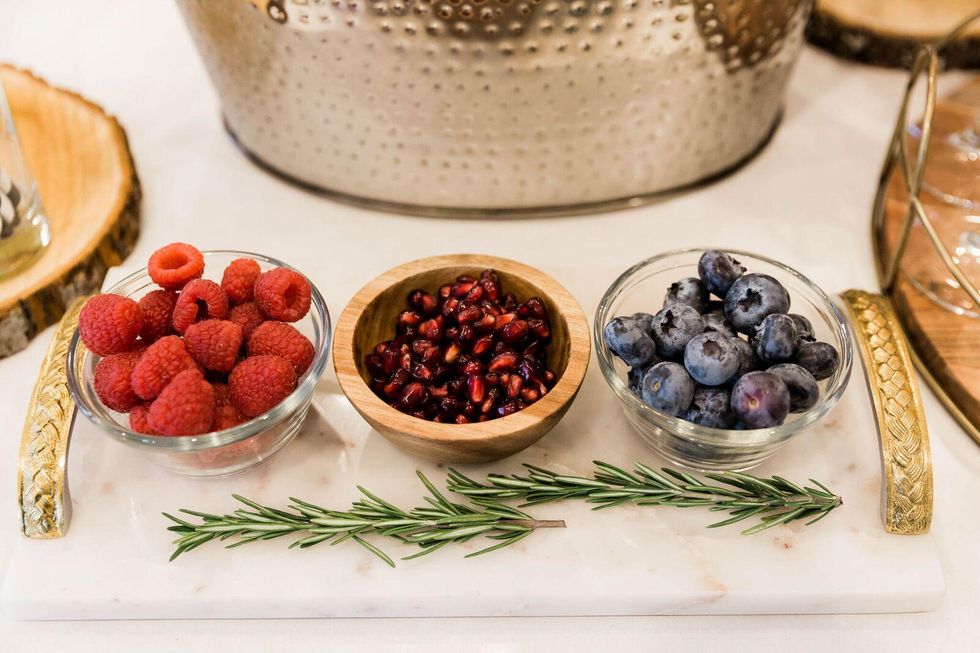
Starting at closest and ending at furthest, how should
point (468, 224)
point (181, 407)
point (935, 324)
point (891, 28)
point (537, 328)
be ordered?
point (181, 407)
point (537, 328)
point (935, 324)
point (468, 224)
point (891, 28)

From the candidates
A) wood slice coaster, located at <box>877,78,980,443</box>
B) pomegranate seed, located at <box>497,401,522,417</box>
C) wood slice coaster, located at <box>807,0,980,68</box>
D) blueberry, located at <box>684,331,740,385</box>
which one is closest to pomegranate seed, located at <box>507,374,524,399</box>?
pomegranate seed, located at <box>497,401,522,417</box>

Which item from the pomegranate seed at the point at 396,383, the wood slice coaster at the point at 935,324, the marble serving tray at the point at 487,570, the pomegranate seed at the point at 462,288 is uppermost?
the pomegranate seed at the point at 462,288

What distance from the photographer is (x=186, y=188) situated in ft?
3.10

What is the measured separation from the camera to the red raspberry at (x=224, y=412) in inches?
22.4

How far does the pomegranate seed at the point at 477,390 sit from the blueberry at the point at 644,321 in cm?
12

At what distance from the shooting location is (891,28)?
3.51ft

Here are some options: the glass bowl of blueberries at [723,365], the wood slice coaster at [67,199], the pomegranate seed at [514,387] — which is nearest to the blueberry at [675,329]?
the glass bowl of blueberries at [723,365]

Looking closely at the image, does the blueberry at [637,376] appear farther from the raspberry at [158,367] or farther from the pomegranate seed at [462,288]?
the raspberry at [158,367]

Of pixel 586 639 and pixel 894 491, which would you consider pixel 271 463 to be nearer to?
pixel 586 639

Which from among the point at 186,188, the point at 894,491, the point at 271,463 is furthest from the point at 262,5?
the point at 894,491

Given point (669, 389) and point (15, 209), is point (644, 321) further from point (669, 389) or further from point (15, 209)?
point (15, 209)

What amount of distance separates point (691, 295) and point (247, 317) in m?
0.33

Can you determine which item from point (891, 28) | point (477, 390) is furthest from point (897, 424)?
point (891, 28)

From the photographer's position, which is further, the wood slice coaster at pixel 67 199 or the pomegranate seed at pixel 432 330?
the wood slice coaster at pixel 67 199
